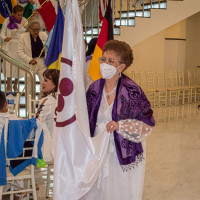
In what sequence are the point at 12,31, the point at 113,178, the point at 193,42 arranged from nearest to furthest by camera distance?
the point at 113,178 → the point at 12,31 → the point at 193,42

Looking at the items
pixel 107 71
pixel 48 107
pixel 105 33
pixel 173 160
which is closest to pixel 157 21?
pixel 173 160

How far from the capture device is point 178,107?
33.0 feet

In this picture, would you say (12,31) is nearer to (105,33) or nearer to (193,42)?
(105,33)

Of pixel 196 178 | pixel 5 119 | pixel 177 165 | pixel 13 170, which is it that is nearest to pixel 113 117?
pixel 5 119

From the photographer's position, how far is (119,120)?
2354mm

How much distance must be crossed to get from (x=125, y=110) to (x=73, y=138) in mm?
371

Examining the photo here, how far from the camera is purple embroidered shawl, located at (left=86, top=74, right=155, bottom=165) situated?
2.37 metres

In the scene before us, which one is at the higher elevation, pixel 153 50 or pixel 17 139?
pixel 153 50

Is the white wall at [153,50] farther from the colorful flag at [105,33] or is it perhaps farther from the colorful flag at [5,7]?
the colorful flag at [105,33]

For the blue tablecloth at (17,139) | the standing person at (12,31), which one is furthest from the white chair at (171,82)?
the blue tablecloth at (17,139)

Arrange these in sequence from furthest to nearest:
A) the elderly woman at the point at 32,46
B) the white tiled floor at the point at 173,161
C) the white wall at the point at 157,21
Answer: the white wall at the point at 157,21
the elderly woman at the point at 32,46
the white tiled floor at the point at 173,161

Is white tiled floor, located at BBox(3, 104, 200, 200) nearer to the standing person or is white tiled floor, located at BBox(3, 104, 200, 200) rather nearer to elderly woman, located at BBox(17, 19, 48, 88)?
elderly woman, located at BBox(17, 19, 48, 88)

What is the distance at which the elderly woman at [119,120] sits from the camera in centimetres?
238

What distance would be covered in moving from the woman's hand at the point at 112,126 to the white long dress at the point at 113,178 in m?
0.09
